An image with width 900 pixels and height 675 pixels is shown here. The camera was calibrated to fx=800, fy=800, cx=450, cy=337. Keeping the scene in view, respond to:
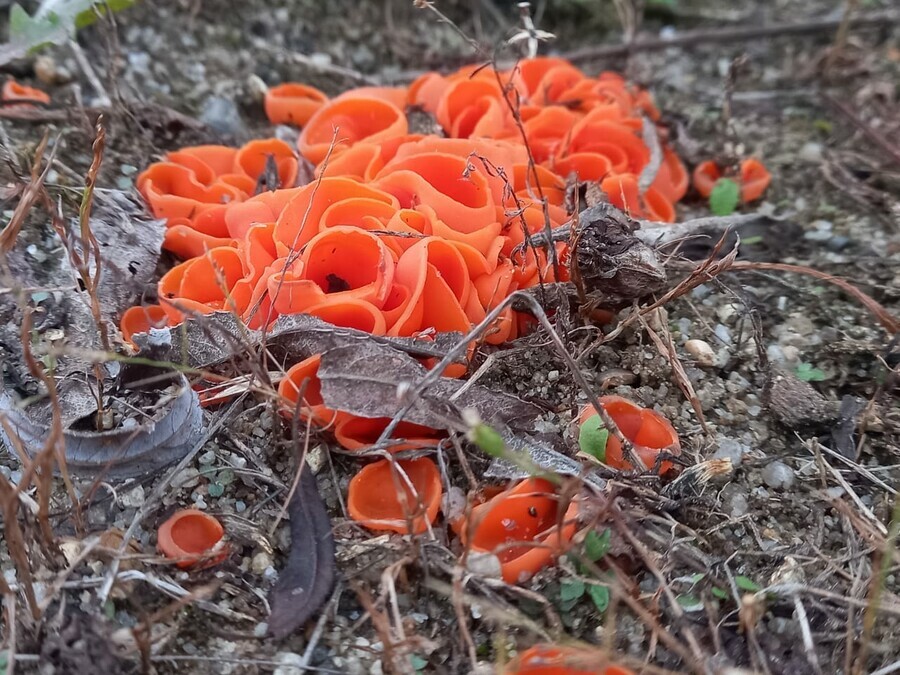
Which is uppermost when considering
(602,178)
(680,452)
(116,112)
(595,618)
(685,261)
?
(116,112)

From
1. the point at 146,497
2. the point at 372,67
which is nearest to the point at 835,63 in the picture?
the point at 372,67

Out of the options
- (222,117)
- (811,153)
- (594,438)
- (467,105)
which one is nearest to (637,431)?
(594,438)

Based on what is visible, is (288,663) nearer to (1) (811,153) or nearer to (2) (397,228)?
(2) (397,228)

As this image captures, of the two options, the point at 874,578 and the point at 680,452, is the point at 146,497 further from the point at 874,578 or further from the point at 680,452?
the point at 874,578

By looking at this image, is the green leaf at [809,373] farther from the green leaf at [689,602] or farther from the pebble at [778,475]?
the green leaf at [689,602]

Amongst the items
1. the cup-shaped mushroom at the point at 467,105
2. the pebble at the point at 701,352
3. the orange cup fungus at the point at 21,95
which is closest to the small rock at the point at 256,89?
the orange cup fungus at the point at 21,95

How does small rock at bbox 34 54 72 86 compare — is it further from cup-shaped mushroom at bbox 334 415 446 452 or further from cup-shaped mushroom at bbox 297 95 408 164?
cup-shaped mushroom at bbox 334 415 446 452

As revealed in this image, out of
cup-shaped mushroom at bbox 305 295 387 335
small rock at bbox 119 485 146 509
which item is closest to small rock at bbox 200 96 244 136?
cup-shaped mushroom at bbox 305 295 387 335
